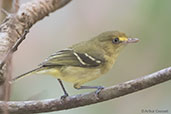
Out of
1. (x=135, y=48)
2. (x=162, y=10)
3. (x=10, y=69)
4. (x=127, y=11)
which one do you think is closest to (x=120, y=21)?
(x=127, y=11)

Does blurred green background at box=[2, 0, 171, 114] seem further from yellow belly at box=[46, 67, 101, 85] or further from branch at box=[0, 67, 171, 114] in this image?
branch at box=[0, 67, 171, 114]

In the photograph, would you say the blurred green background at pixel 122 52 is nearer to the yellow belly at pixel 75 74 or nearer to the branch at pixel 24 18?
the yellow belly at pixel 75 74

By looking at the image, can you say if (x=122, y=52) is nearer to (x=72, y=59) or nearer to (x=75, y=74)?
(x=72, y=59)

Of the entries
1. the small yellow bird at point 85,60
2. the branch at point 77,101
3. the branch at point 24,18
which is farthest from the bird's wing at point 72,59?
the branch at point 77,101

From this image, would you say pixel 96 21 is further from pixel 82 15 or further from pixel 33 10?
pixel 33 10

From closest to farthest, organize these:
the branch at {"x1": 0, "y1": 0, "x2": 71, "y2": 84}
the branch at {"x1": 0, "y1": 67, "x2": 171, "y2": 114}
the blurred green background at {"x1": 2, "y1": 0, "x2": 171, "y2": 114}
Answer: the branch at {"x1": 0, "y1": 67, "x2": 171, "y2": 114}
the branch at {"x1": 0, "y1": 0, "x2": 71, "y2": 84}
the blurred green background at {"x1": 2, "y1": 0, "x2": 171, "y2": 114}

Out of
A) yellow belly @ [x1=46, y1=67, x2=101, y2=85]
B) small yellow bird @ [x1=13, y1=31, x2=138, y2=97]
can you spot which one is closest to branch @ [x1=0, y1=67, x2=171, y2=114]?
small yellow bird @ [x1=13, y1=31, x2=138, y2=97]

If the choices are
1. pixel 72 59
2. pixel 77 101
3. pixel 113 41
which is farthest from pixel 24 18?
pixel 77 101
